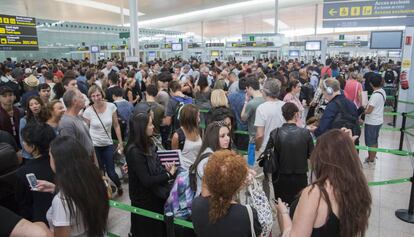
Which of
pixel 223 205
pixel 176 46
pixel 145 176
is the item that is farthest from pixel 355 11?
pixel 176 46

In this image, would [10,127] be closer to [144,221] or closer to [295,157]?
[144,221]

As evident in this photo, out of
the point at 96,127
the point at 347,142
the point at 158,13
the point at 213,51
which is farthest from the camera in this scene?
the point at 158,13

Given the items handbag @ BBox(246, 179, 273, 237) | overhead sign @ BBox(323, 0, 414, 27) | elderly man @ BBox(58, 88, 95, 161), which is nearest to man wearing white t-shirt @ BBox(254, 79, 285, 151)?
handbag @ BBox(246, 179, 273, 237)

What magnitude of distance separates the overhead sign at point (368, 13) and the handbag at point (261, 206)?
10.2 meters

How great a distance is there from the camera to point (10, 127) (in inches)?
179

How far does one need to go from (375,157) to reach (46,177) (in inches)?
237

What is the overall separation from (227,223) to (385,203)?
3818 millimetres

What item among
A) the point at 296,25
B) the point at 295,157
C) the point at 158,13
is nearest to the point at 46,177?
the point at 295,157

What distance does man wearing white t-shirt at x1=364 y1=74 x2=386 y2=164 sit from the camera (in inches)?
226

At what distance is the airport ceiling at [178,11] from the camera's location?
23.0 m

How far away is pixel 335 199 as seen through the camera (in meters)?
1.86

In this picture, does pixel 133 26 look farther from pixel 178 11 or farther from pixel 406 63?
pixel 178 11

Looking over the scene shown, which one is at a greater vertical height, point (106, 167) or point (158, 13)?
point (158, 13)

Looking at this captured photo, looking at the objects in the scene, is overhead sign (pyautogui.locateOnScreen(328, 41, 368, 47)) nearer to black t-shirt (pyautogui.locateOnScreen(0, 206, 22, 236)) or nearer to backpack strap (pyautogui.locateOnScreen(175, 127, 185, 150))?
backpack strap (pyautogui.locateOnScreen(175, 127, 185, 150))
